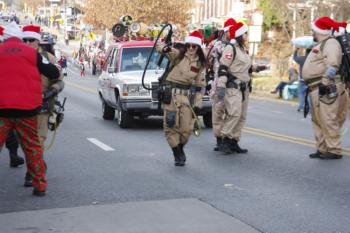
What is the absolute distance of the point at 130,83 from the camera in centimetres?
1614

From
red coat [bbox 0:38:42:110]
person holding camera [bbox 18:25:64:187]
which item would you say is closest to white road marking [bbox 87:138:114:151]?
person holding camera [bbox 18:25:64:187]

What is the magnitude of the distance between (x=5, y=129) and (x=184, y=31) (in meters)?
52.9

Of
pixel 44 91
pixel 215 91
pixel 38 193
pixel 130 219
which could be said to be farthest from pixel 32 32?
pixel 215 91

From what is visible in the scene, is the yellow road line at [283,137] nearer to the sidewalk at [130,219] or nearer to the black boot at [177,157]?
the black boot at [177,157]

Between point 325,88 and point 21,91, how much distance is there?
16.4ft

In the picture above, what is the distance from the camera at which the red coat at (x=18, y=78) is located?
26.2 ft

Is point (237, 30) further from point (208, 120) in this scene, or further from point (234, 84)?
point (208, 120)

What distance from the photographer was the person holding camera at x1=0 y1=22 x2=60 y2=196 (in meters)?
7.99

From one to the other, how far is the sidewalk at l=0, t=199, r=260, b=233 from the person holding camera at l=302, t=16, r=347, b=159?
3.93 meters

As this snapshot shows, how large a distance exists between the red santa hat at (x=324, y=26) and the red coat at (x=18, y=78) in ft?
15.8

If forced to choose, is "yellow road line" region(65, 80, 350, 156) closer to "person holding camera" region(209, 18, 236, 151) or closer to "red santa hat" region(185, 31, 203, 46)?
"person holding camera" region(209, 18, 236, 151)

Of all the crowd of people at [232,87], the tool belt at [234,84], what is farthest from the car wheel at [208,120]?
the tool belt at [234,84]

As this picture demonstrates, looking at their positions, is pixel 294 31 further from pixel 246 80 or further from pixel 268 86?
pixel 246 80

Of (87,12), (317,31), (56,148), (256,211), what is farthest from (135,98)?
(87,12)
